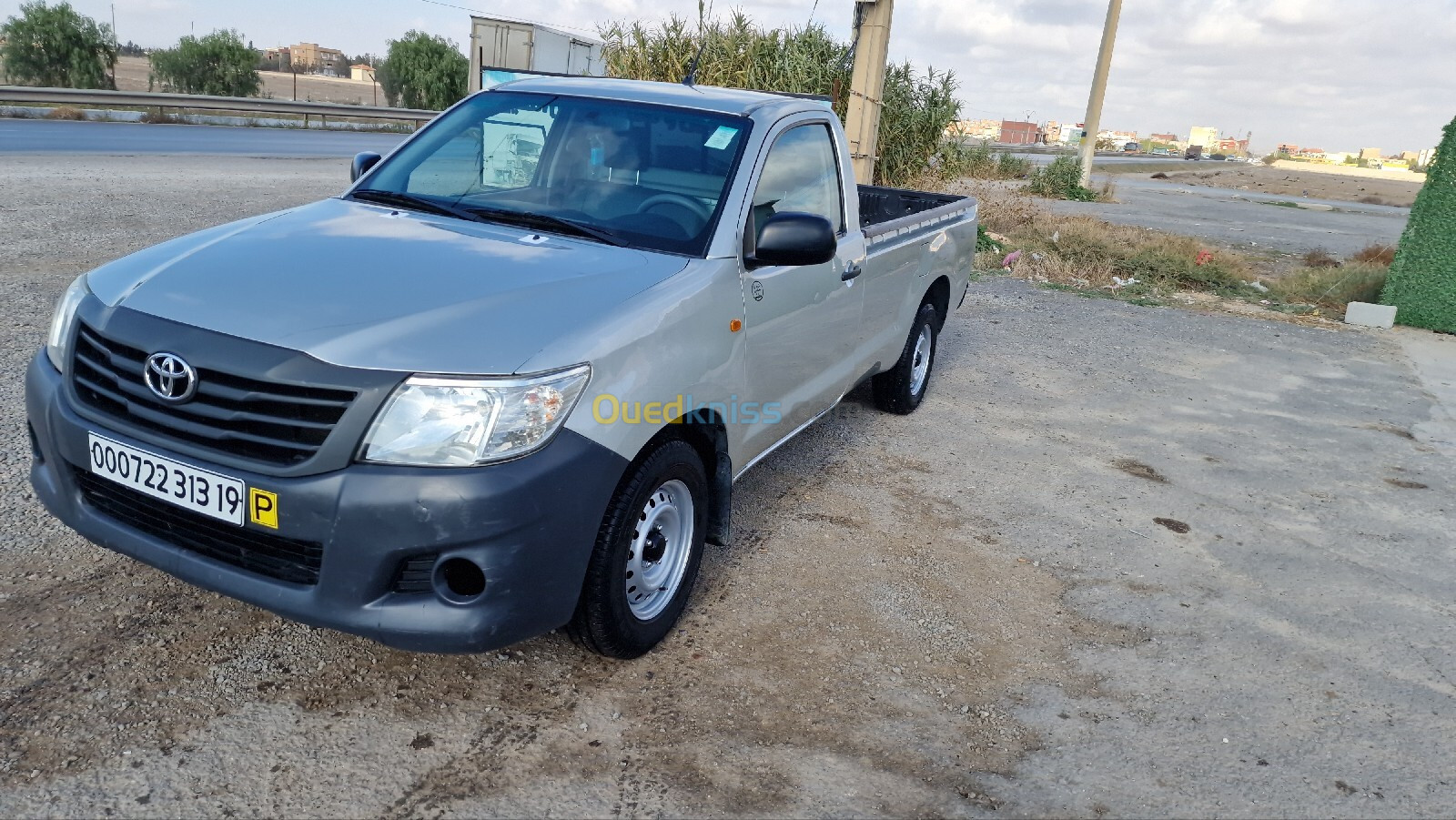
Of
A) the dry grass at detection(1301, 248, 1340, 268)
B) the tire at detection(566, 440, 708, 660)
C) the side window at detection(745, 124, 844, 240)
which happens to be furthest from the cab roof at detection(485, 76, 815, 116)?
the dry grass at detection(1301, 248, 1340, 268)

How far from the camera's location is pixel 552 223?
12.0 feet

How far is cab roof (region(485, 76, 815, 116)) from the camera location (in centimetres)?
419

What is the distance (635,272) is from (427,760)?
1.56 metres

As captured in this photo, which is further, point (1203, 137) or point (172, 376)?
point (1203, 137)

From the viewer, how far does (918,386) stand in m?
6.64

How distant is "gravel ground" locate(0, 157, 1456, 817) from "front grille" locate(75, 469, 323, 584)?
48 centimetres

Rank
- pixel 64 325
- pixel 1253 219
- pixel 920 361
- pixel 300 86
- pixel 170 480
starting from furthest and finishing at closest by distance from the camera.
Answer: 1. pixel 300 86
2. pixel 1253 219
3. pixel 920 361
4. pixel 64 325
5. pixel 170 480

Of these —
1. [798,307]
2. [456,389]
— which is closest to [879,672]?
[798,307]

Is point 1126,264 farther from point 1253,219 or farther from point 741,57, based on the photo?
point 1253,219

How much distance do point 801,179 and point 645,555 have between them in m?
1.89

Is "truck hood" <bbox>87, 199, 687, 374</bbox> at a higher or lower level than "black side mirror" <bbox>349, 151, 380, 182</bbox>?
lower

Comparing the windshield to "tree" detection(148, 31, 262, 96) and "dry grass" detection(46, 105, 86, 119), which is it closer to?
"dry grass" detection(46, 105, 86, 119)

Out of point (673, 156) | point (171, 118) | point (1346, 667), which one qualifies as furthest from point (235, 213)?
point (171, 118)

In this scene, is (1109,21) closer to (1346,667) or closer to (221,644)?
(1346,667)
